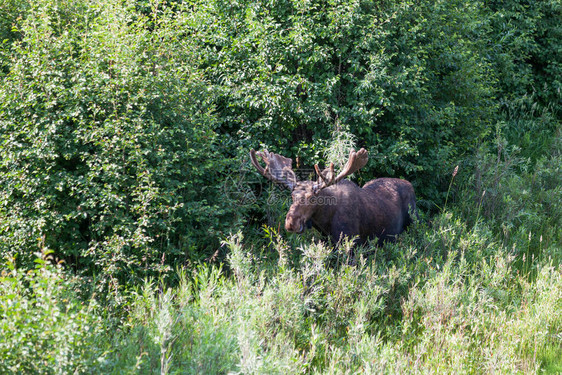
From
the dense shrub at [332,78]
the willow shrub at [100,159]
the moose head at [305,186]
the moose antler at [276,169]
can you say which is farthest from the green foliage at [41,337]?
the dense shrub at [332,78]

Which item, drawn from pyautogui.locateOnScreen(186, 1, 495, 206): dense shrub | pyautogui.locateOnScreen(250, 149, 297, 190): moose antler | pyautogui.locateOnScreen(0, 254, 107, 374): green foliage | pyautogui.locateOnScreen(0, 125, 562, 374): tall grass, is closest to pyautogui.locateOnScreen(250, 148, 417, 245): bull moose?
pyautogui.locateOnScreen(250, 149, 297, 190): moose antler

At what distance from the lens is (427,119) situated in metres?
8.85

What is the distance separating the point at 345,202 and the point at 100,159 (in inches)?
116

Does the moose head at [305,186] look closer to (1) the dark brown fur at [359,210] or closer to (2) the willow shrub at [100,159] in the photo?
(1) the dark brown fur at [359,210]

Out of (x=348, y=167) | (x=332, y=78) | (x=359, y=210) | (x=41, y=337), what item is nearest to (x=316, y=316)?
(x=359, y=210)

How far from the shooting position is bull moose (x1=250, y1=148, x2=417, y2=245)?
6.64 metres

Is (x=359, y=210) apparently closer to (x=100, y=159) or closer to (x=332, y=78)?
(x=332, y=78)

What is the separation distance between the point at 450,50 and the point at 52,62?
6209 millimetres

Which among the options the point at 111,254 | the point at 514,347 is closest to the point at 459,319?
the point at 514,347

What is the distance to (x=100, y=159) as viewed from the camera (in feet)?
21.1

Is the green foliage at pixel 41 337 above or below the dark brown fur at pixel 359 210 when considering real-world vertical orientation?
above

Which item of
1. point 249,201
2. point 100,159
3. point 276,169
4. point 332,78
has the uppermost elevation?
point 332,78

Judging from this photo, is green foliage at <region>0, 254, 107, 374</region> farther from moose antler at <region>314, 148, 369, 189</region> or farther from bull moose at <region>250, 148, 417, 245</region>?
moose antler at <region>314, 148, 369, 189</region>

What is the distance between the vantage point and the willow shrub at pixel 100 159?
634 cm
